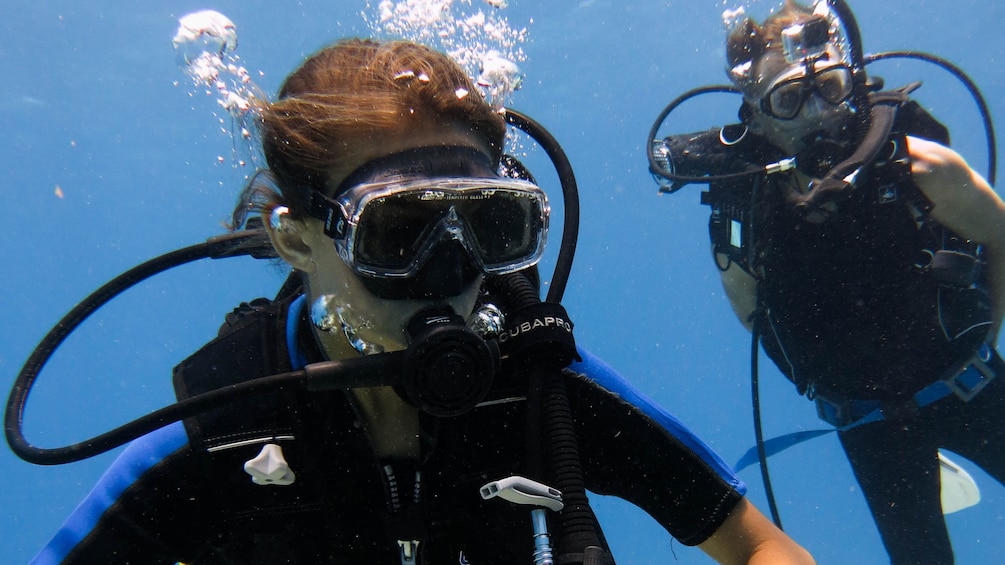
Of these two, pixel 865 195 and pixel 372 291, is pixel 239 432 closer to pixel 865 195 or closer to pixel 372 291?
pixel 372 291

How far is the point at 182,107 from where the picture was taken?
840 inches

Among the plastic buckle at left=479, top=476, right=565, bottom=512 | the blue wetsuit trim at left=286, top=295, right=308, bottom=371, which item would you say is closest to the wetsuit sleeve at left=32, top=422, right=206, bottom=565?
the blue wetsuit trim at left=286, top=295, right=308, bottom=371

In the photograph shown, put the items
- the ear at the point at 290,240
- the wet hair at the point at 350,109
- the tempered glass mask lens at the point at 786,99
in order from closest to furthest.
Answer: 1. the wet hair at the point at 350,109
2. the ear at the point at 290,240
3. the tempered glass mask lens at the point at 786,99

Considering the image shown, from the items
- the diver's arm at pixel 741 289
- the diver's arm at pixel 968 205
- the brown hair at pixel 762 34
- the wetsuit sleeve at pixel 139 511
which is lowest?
the wetsuit sleeve at pixel 139 511

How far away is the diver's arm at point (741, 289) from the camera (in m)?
5.84

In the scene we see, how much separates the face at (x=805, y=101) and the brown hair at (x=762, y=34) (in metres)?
0.33

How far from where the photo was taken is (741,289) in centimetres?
596

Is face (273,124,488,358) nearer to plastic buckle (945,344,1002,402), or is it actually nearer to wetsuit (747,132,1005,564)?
wetsuit (747,132,1005,564)

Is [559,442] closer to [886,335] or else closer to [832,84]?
[886,335]

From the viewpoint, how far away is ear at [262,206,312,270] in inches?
84.0

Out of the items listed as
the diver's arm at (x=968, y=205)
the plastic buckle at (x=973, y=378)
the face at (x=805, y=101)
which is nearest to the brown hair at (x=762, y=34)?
the face at (x=805, y=101)

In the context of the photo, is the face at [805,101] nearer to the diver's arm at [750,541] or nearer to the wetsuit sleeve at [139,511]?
the diver's arm at [750,541]

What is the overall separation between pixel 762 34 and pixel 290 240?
4695 mm

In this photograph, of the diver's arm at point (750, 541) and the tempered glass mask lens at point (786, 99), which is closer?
the diver's arm at point (750, 541)
